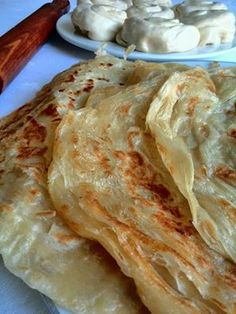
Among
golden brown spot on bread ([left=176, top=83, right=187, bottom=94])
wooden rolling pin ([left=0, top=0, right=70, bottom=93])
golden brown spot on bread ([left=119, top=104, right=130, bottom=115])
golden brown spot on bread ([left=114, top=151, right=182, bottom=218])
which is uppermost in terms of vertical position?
golden brown spot on bread ([left=119, top=104, right=130, bottom=115])

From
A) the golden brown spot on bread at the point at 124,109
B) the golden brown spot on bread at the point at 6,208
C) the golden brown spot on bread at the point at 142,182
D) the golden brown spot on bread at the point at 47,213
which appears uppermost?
the golden brown spot on bread at the point at 6,208

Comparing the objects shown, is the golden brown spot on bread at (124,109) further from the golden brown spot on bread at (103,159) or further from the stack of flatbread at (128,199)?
the golden brown spot on bread at (103,159)

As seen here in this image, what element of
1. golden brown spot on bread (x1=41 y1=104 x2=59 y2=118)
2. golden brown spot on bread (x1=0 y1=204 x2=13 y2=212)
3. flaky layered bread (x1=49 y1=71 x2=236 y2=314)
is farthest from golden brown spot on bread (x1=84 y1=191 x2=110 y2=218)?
golden brown spot on bread (x1=41 y1=104 x2=59 y2=118)

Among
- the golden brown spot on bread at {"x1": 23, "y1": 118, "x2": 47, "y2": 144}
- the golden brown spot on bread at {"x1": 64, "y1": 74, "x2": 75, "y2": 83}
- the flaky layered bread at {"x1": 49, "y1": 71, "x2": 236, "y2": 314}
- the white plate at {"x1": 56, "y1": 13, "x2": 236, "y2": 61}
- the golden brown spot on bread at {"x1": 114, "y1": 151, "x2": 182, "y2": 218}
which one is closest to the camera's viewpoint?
the flaky layered bread at {"x1": 49, "y1": 71, "x2": 236, "y2": 314}

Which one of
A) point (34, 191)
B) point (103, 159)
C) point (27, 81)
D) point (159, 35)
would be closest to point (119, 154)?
point (103, 159)

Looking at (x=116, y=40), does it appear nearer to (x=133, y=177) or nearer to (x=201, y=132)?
(x=201, y=132)

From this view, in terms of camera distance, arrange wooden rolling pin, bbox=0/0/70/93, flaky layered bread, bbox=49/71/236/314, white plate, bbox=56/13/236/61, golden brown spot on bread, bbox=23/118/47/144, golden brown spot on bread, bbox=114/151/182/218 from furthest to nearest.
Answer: white plate, bbox=56/13/236/61 < wooden rolling pin, bbox=0/0/70/93 < golden brown spot on bread, bbox=23/118/47/144 < golden brown spot on bread, bbox=114/151/182/218 < flaky layered bread, bbox=49/71/236/314

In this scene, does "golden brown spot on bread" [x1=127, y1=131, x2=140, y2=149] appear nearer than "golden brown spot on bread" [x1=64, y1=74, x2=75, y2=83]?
Yes

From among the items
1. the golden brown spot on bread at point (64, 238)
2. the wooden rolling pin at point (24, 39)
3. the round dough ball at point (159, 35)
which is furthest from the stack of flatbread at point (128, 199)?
the round dough ball at point (159, 35)

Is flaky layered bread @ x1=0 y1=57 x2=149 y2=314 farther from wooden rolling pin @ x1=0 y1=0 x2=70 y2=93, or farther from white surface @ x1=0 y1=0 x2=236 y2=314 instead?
wooden rolling pin @ x1=0 y1=0 x2=70 y2=93

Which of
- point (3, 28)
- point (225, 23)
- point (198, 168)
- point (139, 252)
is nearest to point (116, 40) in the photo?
point (225, 23)
